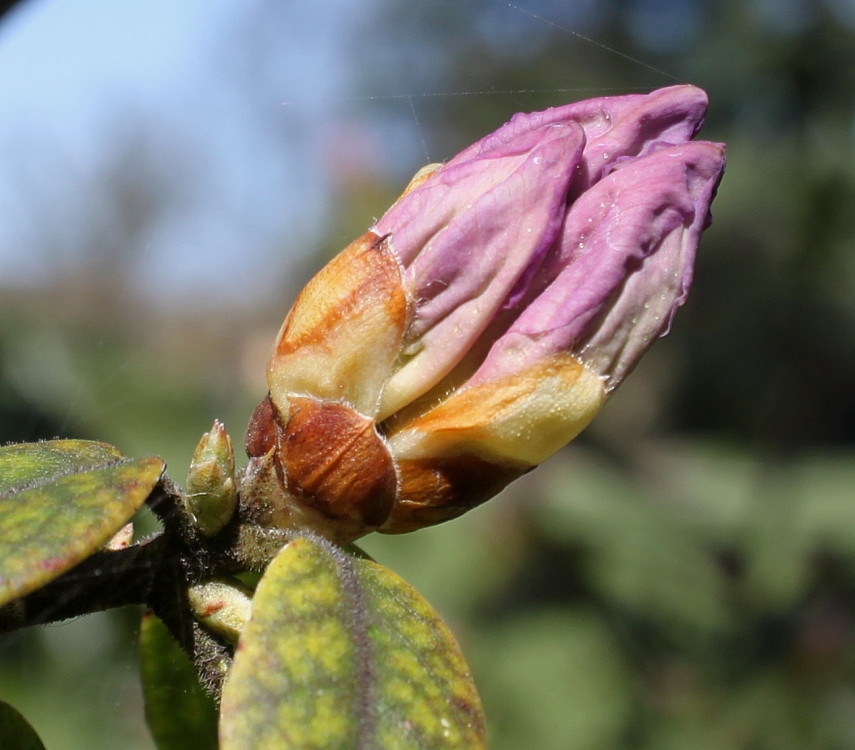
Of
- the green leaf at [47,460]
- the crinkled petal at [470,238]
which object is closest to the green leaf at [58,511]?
the green leaf at [47,460]

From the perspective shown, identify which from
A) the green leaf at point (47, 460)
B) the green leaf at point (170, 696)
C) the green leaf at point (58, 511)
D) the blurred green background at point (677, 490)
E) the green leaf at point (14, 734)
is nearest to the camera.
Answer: the green leaf at point (58, 511)

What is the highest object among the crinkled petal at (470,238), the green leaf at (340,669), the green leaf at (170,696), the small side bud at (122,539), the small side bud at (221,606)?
the crinkled petal at (470,238)

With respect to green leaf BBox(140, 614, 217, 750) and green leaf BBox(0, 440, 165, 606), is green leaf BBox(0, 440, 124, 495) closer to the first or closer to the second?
green leaf BBox(0, 440, 165, 606)

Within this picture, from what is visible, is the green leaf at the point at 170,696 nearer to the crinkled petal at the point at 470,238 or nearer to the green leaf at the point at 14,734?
the green leaf at the point at 14,734

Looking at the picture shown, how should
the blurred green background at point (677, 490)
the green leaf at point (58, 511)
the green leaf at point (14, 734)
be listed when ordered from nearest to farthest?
the green leaf at point (58, 511)
the green leaf at point (14, 734)
the blurred green background at point (677, 490)

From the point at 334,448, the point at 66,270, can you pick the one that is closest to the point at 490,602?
the point at 334,448
